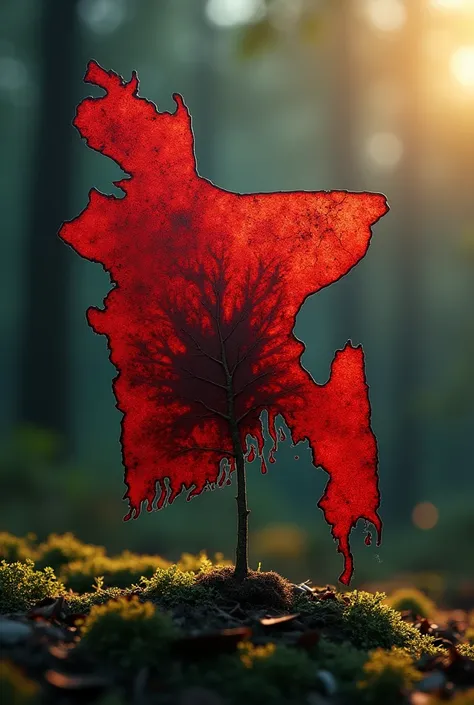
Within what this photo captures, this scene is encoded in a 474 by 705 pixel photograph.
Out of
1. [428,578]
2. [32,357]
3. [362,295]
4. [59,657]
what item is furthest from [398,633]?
[362,295]

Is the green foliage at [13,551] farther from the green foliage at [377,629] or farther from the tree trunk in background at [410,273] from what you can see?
the tree trunk in background at [410,273]

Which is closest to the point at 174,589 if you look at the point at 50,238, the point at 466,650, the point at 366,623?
the point at 366,623

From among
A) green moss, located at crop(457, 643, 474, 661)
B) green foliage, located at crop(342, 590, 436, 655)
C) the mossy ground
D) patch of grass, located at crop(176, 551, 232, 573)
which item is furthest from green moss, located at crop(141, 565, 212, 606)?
green moss, located at crop(457, 643, 474, 661)

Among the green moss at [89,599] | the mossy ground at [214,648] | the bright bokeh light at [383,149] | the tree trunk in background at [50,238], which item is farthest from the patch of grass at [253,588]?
the bright bokeh light at [383,149]

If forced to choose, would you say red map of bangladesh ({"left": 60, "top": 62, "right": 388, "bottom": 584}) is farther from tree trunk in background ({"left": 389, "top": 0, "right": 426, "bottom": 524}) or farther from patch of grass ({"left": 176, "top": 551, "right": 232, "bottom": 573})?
tree trunk in background ({"left": 389, "top": 0, "right": 426, "bottom": 524})

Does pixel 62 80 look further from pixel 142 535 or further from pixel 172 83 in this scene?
pixel 172 83

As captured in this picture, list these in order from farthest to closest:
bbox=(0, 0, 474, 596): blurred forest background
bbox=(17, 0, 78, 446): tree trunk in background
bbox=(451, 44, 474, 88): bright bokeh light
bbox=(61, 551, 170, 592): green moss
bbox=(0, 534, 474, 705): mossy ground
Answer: bbox=(17, 0, 78, 446): tree trunk in background, bbox=(451, 44, 474, 88): bright bokeh light, bbox=(0, 0, 474, 596): blurred forest background, bbox=(61, 551, 170, 592): green moss, bbox=(0, 534, 474, 705): mossy ground

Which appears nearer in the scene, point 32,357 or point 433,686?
point 433,686
